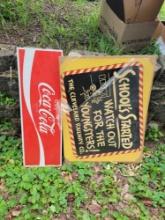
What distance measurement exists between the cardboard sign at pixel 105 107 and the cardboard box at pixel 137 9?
1.13 feet

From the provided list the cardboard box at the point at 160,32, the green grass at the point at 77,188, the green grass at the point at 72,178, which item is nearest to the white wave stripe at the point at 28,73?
the green grass at the point at 72,178

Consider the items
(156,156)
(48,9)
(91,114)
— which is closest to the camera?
(91,114)

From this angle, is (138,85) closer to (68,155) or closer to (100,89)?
(100,89)

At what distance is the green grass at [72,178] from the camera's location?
2590 millimetres

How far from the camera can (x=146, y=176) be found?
285cm

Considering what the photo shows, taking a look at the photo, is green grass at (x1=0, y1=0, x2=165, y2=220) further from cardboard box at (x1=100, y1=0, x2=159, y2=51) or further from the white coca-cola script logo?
the white coca-cola script logo

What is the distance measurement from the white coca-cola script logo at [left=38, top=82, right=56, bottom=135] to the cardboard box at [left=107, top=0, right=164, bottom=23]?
0.73 m

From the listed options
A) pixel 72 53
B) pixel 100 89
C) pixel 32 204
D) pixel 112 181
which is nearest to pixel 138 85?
pixel 100 89

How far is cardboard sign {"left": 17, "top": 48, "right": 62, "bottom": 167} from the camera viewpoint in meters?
2.60

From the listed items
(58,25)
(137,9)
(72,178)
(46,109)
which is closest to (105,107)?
(46,109)

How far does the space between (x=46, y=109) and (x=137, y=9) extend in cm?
92

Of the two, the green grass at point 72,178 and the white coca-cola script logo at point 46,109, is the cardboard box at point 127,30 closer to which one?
the green grass at point 72,178

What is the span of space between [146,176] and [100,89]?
2.31 ft

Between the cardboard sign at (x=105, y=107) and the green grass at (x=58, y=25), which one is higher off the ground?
the green grass at (x=58, y=25)
